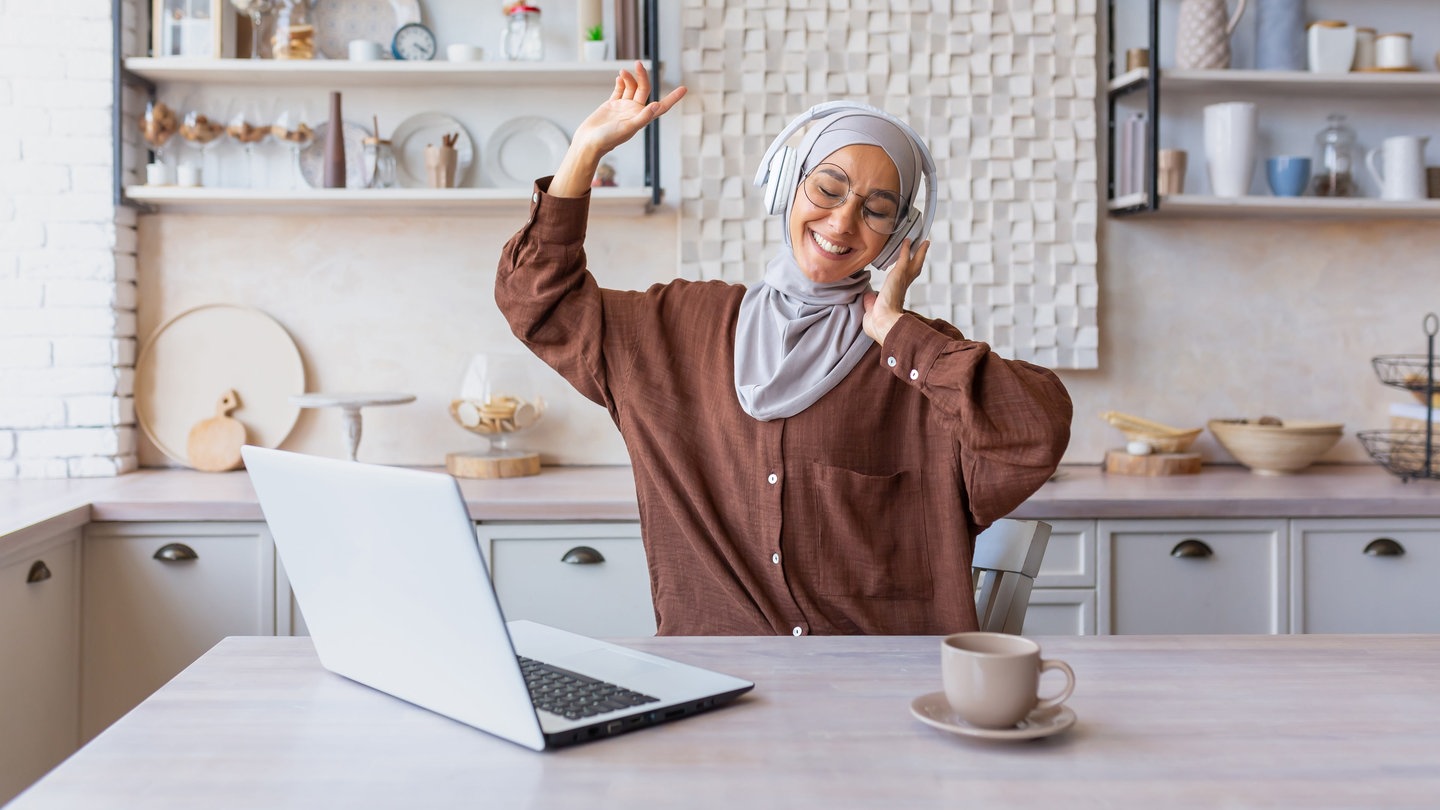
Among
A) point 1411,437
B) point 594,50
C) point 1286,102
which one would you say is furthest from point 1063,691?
point 1286,102

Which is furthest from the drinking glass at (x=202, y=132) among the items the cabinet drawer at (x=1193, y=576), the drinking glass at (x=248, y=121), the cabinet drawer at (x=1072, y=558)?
the cabinet drawer at (x=1193, y=576)

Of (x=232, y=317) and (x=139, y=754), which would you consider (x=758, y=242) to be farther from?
(x=139, y=754)

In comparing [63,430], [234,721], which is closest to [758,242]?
[63,430]

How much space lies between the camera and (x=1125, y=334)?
3.17m

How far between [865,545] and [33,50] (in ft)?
7.60

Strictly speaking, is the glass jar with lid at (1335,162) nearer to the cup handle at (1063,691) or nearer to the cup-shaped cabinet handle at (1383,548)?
the cup-shaped cabinet handle at (1383,548)

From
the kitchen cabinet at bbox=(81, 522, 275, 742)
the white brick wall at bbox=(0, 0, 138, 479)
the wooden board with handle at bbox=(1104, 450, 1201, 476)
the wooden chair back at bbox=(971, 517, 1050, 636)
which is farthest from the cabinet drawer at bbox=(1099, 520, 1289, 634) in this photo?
the white brick wall at bbox=(0, 0, 138, 479)

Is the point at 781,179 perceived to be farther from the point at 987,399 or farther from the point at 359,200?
the point at 359,200

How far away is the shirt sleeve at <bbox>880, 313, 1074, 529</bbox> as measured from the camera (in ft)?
4.95

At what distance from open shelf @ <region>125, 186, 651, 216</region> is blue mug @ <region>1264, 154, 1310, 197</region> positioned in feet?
4.98

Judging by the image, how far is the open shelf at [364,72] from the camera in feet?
9.21

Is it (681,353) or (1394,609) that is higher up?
(681,353)

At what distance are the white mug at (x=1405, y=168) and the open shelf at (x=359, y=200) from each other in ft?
5.94

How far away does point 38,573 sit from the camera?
7.50ft
